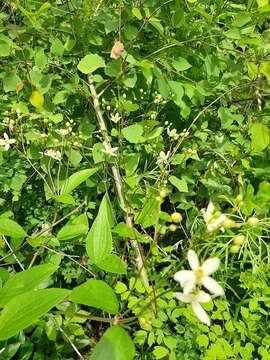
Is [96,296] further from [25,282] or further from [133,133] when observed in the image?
[133,133]

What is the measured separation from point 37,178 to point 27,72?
1.68 feet

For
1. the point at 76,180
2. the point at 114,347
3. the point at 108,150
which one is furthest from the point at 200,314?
the point at 108,150

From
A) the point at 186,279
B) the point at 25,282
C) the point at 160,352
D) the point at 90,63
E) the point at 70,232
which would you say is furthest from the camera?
the point at 90,63

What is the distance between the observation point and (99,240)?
1023 mm

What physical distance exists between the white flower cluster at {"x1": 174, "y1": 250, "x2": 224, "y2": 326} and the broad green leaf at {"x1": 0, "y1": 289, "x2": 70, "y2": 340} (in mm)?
205

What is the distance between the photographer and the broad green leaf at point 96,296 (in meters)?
0.81

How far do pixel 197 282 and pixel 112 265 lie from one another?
324mm

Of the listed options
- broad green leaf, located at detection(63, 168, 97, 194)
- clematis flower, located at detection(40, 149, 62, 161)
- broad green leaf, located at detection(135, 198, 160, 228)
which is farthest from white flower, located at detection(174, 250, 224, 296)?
clematis flower, located at detection(40, 149, 62, 161)

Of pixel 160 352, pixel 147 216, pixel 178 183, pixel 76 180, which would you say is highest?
pixel 76 180

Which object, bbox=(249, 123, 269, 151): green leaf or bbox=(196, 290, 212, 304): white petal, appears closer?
bbox=(196, 290, 212, 304): white petal

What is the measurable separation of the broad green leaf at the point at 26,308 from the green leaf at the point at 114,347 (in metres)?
0.12

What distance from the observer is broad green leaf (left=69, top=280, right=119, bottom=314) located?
811 millimetres

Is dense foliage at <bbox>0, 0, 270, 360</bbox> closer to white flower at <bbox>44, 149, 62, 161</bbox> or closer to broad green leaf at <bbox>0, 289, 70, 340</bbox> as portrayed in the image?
white flower at <bbox>44, 149, 62, 161</bbox>

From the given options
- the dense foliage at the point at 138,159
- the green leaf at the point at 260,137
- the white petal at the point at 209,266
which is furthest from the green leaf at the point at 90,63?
the white petal at the point at 209,266
